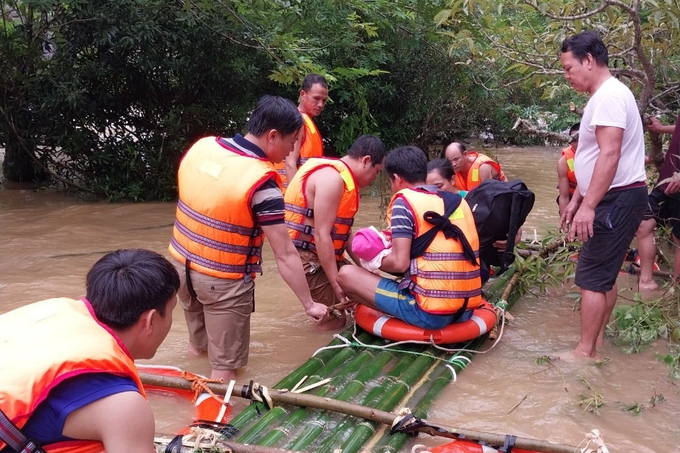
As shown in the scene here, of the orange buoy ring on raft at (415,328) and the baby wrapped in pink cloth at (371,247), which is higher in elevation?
the baby wrapped in pink cloth at (371,247)

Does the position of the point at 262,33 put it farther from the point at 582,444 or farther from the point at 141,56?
the point at 582,444

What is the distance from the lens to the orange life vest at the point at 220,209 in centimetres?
332

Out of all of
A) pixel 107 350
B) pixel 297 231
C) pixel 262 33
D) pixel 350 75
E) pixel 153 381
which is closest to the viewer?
pixel 107 350

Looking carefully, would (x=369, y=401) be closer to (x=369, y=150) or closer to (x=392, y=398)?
(x=392, y=398)

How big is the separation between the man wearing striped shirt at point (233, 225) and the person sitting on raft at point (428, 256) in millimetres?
611

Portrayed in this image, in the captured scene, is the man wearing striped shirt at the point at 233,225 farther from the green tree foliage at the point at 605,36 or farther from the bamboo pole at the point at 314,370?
the green tree foliage at the point at 605,36

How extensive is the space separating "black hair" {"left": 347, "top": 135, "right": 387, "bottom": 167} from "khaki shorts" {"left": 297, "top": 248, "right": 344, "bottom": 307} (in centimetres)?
75

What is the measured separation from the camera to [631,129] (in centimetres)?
377

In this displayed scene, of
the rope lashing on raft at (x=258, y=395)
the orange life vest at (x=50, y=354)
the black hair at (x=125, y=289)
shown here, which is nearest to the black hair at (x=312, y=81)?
the rope lashing on raft at (x=258, y=395)

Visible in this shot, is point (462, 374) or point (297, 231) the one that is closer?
point (462, 374)

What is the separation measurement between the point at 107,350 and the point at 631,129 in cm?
319

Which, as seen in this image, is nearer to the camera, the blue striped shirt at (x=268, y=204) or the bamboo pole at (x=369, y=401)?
the bamboo pole at (x=369, y=401)

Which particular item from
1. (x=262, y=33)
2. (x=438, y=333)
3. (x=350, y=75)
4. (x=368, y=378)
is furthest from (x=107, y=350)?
(x=350, y=75)

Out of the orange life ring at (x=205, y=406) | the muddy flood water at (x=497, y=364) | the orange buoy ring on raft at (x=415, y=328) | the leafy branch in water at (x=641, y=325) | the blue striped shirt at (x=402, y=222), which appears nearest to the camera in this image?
the orange life ring at (x=205, y=406)
